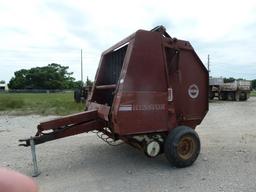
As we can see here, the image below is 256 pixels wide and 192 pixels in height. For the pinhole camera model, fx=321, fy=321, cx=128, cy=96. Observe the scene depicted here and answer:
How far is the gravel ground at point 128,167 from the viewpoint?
464 cm

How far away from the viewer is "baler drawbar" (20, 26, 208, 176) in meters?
5.20

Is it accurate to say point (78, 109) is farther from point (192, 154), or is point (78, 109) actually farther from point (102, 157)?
point (192, 154)

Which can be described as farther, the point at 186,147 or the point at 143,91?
the point at 186,147

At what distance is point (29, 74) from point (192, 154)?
9565 centimetres

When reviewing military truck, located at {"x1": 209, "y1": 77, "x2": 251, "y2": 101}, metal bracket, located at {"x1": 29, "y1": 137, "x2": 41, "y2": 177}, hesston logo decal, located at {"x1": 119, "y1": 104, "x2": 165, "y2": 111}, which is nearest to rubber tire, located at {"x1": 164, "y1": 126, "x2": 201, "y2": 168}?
hesston logo decal, located at {"x1": 119, "y1": 104, "x2": 165, "y2": 111}

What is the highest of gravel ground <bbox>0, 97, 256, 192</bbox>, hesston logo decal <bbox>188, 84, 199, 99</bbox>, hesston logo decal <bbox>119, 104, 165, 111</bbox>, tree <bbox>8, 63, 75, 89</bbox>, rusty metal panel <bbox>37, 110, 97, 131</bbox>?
tree <bbox>8, 63, 75, 89</bbox>

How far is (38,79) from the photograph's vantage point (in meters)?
95.4

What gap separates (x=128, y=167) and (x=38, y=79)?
93816 millimetres

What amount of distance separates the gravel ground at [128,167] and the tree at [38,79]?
89.4 metres

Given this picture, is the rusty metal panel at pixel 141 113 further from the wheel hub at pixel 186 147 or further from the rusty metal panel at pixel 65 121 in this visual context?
the rusty metal panel at pixel 65 121

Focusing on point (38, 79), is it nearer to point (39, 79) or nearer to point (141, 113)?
point (39, 79)

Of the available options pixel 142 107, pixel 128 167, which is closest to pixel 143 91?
pixel 142 107

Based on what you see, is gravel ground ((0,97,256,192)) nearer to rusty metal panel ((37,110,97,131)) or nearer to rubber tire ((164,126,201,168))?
rubber tire ((164,126,201,168))

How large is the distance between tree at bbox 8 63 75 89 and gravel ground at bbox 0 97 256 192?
293ft
